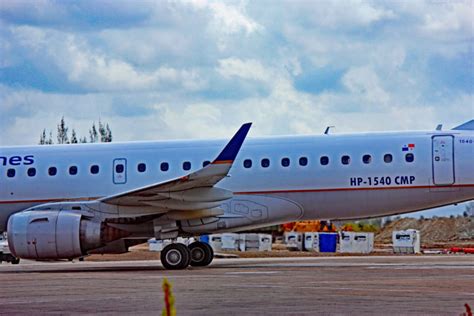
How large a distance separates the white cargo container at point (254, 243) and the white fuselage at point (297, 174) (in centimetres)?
1858

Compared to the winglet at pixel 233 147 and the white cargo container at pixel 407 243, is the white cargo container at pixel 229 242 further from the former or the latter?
the winglet at pixel 233 147

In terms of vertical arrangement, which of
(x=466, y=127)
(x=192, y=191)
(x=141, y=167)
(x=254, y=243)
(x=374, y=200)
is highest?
(x=466, y=127)

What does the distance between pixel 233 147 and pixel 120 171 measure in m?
4.52

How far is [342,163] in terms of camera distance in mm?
24969

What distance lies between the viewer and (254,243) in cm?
4516

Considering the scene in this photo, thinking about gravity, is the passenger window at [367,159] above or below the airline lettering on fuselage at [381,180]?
above

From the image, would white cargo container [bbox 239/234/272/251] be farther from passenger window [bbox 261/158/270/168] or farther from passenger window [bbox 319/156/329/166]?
passenger window [bbox 319/156/329/166]

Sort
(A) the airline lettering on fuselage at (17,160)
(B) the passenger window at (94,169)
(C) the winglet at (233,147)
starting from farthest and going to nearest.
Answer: (A) the airline lettering on fuselage at (17,160) < (B) the passenger window at (94,169) < (C) the winglet at (233,147)

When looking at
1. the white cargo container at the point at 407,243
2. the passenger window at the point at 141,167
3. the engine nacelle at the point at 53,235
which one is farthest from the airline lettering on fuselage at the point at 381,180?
the white cargo container at the point at 407,243

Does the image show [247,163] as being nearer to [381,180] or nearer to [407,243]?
[381,180]

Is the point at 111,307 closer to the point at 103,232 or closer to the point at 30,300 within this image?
the point at 30,300

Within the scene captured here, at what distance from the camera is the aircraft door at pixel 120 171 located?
25.9 m

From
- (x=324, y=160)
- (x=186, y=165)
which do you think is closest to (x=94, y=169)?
(x=186, y=165)

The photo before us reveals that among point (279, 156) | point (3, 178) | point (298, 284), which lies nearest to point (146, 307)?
point (298, 284)
